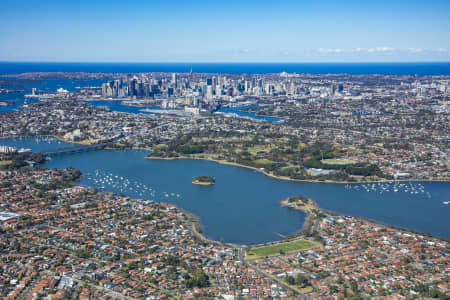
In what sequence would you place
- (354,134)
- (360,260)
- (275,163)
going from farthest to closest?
(354,134), (275,163), (360,260)

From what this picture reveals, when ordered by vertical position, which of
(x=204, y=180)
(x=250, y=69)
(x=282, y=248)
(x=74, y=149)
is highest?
(x=250, y=69)

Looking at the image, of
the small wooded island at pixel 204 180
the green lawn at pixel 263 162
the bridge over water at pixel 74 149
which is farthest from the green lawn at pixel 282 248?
the bridge over water at pixel 74 149

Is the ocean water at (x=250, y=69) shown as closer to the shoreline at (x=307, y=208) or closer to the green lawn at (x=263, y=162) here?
the green lawn at (x=263, y=162)

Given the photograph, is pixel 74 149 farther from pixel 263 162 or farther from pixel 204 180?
pixel 263 162

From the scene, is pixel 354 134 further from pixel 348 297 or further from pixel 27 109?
pixel 27 109

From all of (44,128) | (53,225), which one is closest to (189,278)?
(53,225)

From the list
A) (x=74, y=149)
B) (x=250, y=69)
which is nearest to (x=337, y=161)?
(x=74, y=149)

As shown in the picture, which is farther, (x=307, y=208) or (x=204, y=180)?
(x=204, y=180)
